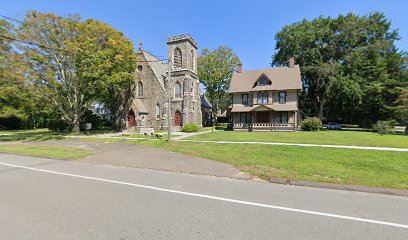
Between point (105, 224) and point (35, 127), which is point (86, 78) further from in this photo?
point (35, 127)

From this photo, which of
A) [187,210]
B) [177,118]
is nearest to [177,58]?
[177,118]

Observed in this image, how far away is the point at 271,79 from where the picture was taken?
31312mm

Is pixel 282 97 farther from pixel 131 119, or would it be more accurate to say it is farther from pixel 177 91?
pixel 131 119

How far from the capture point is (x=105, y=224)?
3.93 meters

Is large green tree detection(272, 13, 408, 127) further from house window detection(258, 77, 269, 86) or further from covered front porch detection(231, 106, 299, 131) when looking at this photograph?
covered front porch detection(231, 106, 299, 131)

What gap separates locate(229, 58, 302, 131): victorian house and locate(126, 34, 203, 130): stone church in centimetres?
711

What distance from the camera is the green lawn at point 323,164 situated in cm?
712

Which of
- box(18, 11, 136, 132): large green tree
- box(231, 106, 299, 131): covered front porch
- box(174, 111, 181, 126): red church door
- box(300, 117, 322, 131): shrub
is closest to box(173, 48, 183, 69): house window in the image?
box(174, 111, 181, 126): red church door

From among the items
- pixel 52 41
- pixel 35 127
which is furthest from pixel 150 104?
pixel 35 127

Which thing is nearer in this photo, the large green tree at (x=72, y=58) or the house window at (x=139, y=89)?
the large green tree at (x=72, y=58)

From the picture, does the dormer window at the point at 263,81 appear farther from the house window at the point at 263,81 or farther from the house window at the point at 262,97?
the house window at the point at 262,97

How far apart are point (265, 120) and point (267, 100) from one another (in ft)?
9.88

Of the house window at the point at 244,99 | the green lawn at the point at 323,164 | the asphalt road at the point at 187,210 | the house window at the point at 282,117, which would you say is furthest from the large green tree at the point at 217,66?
the asphalt road at the point at 187,210

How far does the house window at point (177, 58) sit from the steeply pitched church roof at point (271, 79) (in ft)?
29.8
